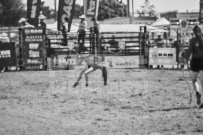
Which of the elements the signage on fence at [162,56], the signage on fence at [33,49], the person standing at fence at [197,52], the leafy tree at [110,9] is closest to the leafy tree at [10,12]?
the leafy tree at [110,9]

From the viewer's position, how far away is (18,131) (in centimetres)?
697

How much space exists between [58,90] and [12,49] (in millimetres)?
7444

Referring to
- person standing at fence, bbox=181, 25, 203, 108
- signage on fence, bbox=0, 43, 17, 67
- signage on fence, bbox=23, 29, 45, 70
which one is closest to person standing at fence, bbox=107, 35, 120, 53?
signage on fence, bbox=23, 29, 45, 70

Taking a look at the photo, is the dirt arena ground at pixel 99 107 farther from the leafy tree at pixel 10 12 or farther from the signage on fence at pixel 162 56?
the leafy tree at pixel 10 12

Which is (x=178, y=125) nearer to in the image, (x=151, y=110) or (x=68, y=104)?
(x=151, y=110)

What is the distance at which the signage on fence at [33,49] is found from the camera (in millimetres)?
19438

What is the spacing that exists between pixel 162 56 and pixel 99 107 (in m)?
10.9

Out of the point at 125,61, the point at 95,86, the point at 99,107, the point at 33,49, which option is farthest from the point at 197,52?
the point at 33,49

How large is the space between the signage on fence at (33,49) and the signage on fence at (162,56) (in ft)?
16.3

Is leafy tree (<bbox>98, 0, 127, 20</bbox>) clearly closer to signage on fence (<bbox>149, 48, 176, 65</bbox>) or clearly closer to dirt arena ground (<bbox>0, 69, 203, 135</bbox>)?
signage on fence (<bbox>149, 48, 176, 65</bbox>)

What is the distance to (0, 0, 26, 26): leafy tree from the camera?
6938cm

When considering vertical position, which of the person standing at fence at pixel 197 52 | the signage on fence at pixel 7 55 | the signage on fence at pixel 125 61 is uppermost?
the person standing at fence at pixel 197 52

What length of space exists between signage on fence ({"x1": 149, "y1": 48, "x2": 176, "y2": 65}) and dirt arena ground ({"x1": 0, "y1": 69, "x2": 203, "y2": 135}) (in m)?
3.64

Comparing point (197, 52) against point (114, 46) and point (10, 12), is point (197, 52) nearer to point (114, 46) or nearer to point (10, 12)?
point (114, 46)
